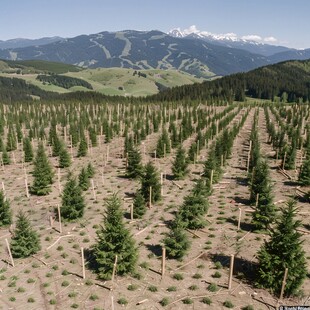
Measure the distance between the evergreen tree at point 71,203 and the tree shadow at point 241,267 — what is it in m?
16.3

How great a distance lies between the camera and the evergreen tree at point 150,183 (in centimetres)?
3984

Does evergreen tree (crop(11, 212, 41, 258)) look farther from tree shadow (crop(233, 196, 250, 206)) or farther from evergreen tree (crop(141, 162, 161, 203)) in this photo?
tree shadow (crop(233, 196, 250, 206))

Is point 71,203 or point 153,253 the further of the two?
point 71,203

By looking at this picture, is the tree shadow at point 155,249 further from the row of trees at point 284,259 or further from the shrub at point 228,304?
the row of trees at point 284,259

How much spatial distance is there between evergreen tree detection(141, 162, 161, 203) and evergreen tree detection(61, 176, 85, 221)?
7.98 metres

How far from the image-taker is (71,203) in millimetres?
36844

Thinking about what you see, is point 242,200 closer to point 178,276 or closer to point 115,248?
point 178,276

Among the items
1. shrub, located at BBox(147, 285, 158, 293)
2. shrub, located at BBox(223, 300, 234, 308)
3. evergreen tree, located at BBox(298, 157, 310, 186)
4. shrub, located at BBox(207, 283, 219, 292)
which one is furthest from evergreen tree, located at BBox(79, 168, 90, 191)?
evergreen tree, located at BBox(298, 157, 310, 186)

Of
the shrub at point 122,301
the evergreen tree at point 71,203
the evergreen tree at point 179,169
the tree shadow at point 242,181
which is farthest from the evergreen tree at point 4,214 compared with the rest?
the tree shadow at point 242,181

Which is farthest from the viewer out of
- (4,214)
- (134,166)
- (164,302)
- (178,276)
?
(134,166)

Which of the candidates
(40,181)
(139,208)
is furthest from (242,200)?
(40,181)

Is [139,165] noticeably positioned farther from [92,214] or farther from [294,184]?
[294,184]

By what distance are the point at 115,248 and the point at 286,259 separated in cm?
1256

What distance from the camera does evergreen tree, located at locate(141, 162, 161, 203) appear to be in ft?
131
